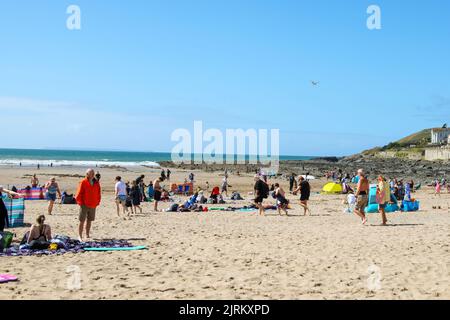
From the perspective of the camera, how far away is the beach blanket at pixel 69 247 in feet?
28.5

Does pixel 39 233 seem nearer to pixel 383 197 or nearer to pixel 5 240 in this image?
pixel 5 240

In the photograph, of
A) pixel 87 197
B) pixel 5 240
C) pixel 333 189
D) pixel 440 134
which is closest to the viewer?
pixel 5 240

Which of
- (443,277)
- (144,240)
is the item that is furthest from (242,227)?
(443,277)

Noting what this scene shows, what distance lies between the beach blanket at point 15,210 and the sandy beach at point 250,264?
33.6 inches

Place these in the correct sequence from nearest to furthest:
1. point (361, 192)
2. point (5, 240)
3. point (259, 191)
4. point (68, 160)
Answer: point (5, 240), point (361, 192), point (259, 191), point (68, 160)

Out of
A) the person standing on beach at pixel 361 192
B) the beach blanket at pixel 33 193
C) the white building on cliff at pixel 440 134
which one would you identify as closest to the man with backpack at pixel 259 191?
the person standing on beach at pixel 361 192

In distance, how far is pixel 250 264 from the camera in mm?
8000

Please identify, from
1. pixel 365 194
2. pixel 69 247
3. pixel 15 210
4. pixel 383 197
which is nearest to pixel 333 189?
pixel 383 197

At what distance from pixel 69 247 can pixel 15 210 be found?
14.9 ft

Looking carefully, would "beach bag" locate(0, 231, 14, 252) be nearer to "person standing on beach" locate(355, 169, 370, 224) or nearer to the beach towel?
the beach towel

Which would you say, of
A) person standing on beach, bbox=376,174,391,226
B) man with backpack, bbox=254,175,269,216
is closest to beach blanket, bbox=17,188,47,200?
man with backpack, bbox=254,175,269,216

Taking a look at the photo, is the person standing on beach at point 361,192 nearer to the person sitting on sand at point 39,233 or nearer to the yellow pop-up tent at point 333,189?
the person sitting on sand at point 39,233

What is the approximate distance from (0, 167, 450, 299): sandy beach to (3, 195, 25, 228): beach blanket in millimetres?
854

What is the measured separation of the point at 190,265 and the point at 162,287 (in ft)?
4.60
